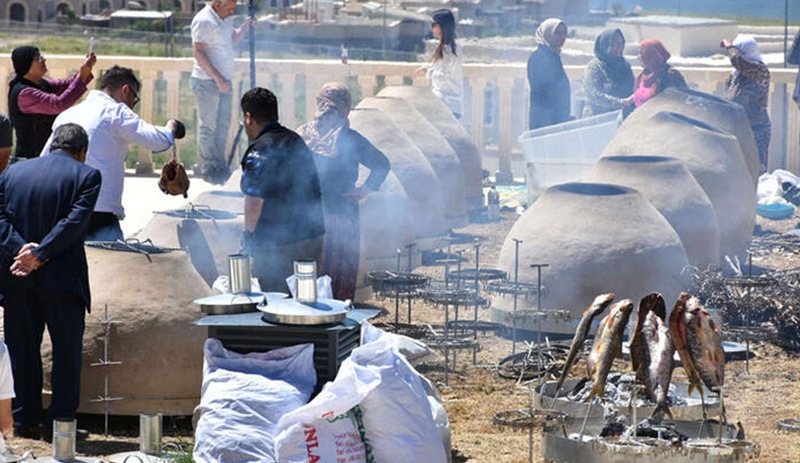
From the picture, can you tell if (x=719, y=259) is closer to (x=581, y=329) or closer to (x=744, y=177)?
(x=744, y=177)

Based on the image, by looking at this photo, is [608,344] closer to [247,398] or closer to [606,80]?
[247,398]

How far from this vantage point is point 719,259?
36.3ft

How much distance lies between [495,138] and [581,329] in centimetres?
1254

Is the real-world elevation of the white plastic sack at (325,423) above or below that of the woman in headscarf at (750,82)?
below

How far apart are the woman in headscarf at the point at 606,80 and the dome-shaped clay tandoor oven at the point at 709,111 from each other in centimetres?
176

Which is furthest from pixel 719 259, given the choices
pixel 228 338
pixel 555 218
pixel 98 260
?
pixel 228 338

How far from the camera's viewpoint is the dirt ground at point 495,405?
23.0 feet

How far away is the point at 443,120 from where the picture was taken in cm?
1390

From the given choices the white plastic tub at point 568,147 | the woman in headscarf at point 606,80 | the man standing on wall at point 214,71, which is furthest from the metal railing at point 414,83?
the white plastic tub at point 568,147

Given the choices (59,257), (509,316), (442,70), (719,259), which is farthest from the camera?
(442,70)

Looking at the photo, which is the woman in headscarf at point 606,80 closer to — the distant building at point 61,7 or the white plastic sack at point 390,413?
the white plastic sack at point 390,413

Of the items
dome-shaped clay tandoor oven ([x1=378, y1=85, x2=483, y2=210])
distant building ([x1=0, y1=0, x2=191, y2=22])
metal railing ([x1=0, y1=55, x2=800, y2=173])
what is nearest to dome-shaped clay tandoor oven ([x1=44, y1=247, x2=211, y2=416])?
dome-shaped clay tandoor oven ([x1=378, y1=85, x2=483, y2=210])

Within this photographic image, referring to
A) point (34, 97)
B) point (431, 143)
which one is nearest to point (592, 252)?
point (34, 97)

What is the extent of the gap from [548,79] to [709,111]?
8.46 feet
